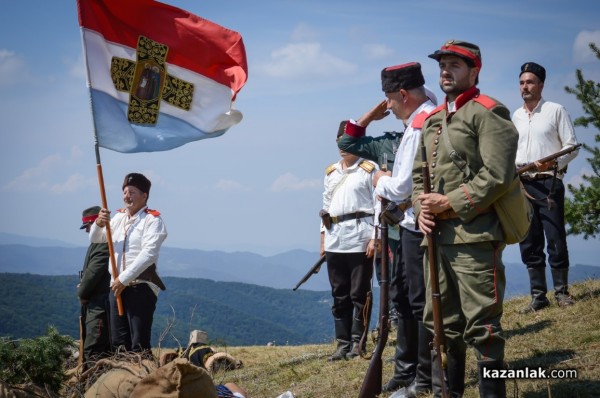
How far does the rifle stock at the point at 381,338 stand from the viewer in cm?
638

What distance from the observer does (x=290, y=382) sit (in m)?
8.44

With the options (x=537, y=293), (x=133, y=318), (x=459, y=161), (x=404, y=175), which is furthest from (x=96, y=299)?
(x=459, y=161)

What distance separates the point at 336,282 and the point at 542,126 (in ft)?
8.99

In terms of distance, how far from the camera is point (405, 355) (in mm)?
6812

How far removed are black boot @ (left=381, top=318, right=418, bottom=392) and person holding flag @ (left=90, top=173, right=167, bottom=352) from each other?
3208mm

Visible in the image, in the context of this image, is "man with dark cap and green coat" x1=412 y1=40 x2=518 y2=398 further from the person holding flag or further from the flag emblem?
the person holding flag

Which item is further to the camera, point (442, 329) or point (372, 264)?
point (372, 264)

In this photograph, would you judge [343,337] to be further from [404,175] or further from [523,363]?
[404,175]

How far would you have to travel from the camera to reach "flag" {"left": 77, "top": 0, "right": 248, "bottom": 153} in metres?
8.67

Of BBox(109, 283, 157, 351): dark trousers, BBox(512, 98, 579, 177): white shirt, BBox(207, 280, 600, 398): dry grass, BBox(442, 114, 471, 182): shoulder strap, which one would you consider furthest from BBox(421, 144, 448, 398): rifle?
BBox(109, 283, 157, 351): dark trousers

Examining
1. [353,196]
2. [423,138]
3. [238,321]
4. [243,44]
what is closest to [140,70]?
[243,44]

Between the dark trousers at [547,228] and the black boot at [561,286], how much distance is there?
9 cm

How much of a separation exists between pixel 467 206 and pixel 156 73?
4.63 meters

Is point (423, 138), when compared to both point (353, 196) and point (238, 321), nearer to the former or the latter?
point (353, 196)
